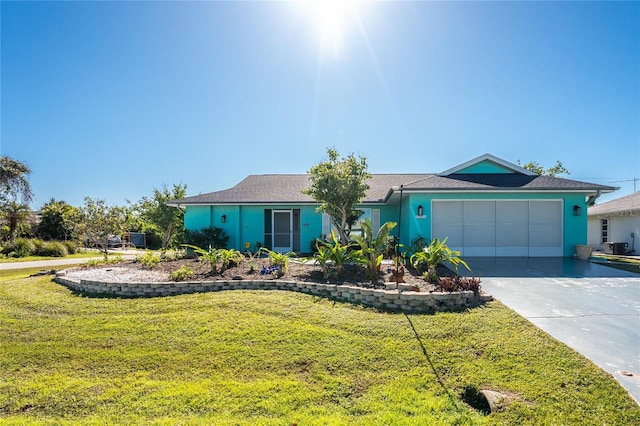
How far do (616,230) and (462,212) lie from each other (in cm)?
1532

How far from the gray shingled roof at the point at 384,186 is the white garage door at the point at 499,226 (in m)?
0.93

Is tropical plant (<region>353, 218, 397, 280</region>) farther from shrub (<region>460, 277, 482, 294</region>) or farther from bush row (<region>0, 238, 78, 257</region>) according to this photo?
bush row (<region>0, 238, 78, 257</region>)

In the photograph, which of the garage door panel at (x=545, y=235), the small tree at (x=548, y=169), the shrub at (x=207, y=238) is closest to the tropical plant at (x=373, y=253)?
the garage door panel at (x=545, y=235)

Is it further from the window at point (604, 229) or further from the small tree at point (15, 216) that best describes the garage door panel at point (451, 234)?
the small tree at point (15, 216)

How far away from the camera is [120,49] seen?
9984 millimetres

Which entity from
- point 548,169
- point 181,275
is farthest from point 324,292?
point 548,169

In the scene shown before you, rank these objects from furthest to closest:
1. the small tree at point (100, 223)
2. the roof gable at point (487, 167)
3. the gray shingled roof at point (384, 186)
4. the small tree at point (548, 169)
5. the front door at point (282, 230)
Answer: the small tree at point (548, 169)
the front door at point (282, 230)
the roof gable at point (487, 167)
the gray shingled roof at point (384, 186)
the small tree at point (100, 223)

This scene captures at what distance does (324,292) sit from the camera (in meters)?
6.59

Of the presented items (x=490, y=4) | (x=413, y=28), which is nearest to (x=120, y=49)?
(x=413, y=28)

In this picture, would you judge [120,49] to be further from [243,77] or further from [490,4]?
[490,4]

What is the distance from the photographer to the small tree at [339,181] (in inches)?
433

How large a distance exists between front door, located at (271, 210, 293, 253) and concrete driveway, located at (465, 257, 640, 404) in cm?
852

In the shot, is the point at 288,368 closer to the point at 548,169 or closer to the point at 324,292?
the point at 324,292

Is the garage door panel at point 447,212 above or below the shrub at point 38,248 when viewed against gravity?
above
